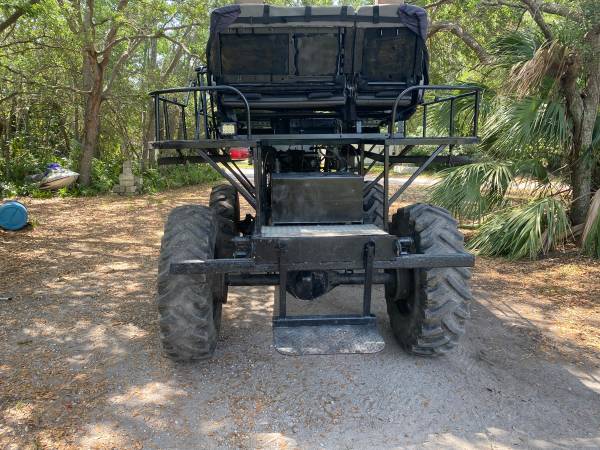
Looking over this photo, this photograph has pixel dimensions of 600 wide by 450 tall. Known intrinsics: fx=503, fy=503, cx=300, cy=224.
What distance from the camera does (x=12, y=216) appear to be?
9242 mm

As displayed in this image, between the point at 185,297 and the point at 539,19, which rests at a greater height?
the point at 539,19

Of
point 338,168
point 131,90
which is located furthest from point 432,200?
point 131,90

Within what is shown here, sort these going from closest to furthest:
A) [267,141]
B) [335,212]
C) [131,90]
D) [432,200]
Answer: [267,141]
[335,212]
[432,200]
[131,90]

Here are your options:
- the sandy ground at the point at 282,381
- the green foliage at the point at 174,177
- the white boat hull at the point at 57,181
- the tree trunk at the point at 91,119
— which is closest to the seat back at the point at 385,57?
the sandy ground at the point at 282,381

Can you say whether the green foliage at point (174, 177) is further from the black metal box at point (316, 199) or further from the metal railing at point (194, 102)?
the black metal box at point (316, 199)

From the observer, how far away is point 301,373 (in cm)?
393

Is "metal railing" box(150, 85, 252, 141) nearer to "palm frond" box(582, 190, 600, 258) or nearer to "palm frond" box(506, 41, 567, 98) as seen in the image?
"palm frond" box(506, 41, 567, 98)

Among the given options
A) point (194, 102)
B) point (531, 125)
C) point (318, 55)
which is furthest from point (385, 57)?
point (531, 125)

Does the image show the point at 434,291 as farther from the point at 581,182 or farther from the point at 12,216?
the point at 12,216

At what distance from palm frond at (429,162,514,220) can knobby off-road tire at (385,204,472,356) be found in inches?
150

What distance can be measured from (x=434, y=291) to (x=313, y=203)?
1.20m

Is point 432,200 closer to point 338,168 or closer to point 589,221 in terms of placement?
point 589,221

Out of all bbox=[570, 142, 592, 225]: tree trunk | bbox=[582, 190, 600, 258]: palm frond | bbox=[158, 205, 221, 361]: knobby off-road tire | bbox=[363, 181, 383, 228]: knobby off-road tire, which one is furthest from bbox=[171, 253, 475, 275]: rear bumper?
bbox=[570, 142, 592, 225]: tree trunk

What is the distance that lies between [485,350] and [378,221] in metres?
2.02
